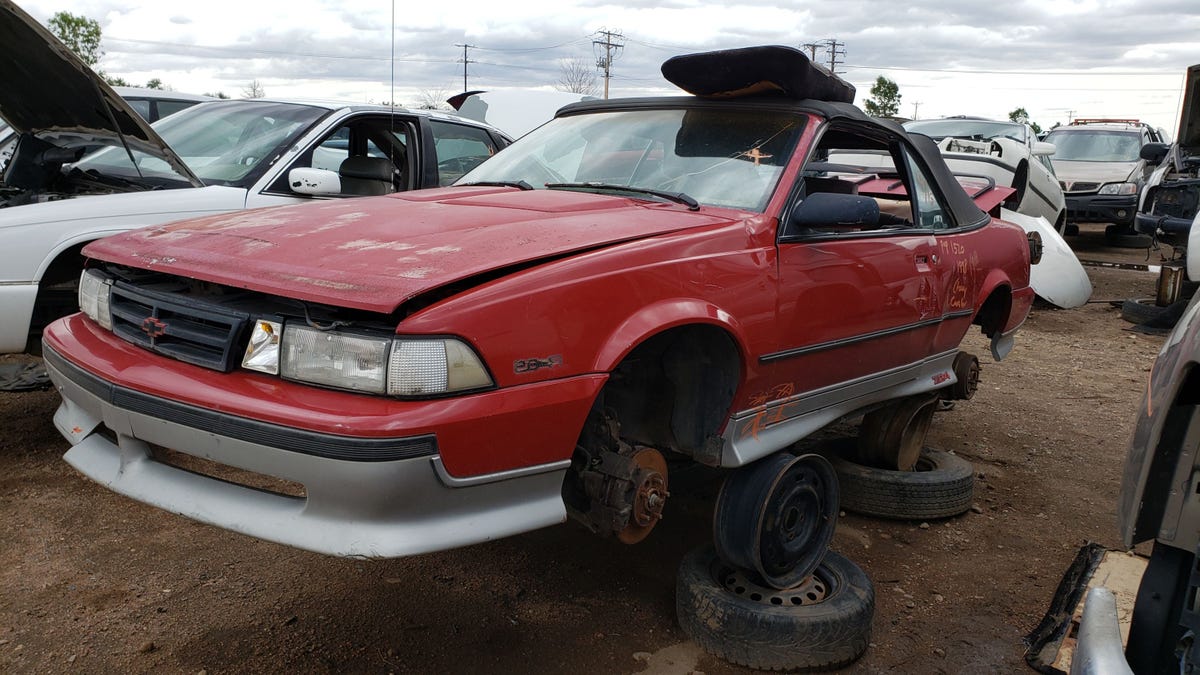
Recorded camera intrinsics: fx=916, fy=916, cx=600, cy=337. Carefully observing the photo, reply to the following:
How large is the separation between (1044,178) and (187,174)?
891 cm

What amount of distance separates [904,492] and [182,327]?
2940mm

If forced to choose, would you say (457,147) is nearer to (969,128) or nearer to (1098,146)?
(969,128)

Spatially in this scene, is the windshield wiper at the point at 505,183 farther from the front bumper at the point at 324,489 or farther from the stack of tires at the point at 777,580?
the front bumper at the point at 324,489

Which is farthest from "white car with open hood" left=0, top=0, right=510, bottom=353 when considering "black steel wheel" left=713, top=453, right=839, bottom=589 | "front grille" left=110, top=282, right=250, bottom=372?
"black steel wheel" left=713, top=453, right=839, bottom=589

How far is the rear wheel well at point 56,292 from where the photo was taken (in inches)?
154

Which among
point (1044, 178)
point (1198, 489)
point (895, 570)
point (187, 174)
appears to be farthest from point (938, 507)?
point (1044, 178)

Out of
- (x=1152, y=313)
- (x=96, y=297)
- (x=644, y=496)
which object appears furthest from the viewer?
(x=1152, y=313)

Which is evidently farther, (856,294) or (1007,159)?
(1007,159)

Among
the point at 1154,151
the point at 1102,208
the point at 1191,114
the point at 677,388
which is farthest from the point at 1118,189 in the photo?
the point at 677,388

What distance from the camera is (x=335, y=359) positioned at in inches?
82.6

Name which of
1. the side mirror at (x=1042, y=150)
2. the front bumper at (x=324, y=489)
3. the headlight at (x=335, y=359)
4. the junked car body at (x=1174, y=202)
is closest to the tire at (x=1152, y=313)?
the junked car body at (x=1174, y=202)

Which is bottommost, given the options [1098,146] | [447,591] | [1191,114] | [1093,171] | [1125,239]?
[447,591]

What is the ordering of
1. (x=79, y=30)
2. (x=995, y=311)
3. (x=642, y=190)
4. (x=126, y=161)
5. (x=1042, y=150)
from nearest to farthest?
(x=642, y=190) < (x=995, y=311) < (x=126, y=161) < (x=1042, y=150) < (x=79, y=30)

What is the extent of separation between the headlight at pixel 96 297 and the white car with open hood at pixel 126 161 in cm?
122
